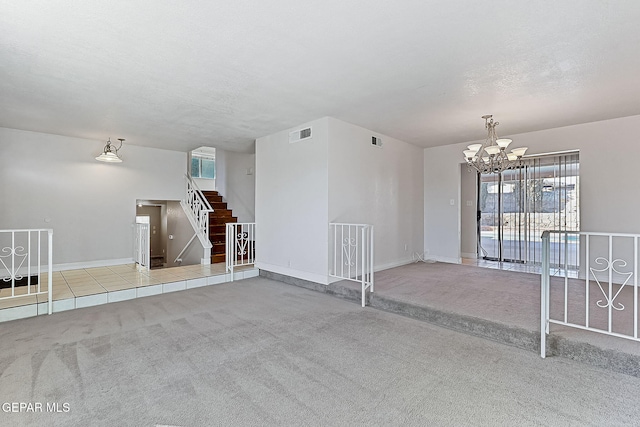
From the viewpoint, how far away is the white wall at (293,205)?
4812 mm

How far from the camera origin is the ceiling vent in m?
5.00

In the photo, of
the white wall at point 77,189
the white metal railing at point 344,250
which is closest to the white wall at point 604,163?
the white metal railing at point 344,250

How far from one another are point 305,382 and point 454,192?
5.50 meters

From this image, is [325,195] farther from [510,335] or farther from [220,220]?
[220,220]

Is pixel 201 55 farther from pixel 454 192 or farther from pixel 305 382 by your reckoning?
pixel 454 192

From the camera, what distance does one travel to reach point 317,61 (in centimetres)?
293

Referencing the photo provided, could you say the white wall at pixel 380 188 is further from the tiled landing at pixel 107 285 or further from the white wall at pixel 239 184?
the white wall at pixel 239 184

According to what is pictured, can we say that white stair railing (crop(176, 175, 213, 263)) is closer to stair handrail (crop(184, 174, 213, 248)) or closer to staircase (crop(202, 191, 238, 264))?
stair handrail (crop(184, 174, 213, 248))

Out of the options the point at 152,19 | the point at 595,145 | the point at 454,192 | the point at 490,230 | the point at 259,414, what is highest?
the point at 152,19

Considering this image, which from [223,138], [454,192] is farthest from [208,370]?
[454,192]

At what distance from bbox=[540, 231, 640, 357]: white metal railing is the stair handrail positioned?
596cm

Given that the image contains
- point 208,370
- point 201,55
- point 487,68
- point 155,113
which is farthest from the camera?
point 155,113

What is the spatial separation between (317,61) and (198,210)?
210 inches

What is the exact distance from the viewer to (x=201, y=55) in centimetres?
282
